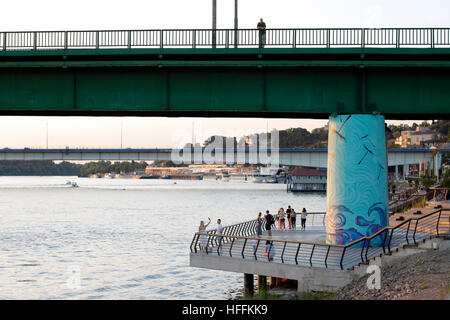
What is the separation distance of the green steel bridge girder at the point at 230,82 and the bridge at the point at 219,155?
89797 millimetres

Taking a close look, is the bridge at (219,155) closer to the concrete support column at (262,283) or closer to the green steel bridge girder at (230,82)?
the green steel bridge girder at (230,82)

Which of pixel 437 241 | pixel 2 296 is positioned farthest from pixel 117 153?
pixel 437 241

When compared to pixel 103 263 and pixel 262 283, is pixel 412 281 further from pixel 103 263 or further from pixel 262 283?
pixel 103 263

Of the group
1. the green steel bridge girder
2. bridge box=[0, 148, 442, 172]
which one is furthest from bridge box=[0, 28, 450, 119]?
bridge box=[0, 148, 442, 172]

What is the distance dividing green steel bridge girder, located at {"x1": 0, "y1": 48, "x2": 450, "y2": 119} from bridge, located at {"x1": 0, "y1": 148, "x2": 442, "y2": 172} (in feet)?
295

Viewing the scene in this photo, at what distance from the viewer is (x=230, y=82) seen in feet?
94.2

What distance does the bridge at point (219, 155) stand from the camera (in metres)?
121

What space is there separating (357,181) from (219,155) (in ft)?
333

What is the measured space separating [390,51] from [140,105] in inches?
465

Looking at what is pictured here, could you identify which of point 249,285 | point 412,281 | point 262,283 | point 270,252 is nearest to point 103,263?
point 249,285

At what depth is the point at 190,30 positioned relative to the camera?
28.6 meters

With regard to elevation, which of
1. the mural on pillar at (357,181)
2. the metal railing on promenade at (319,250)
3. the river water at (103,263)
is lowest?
the river water at (103,263)

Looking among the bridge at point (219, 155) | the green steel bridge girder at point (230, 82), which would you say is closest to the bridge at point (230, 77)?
the green steel bridge girder at point (230, 82)
